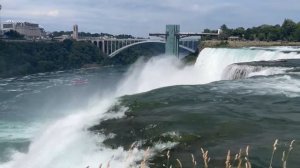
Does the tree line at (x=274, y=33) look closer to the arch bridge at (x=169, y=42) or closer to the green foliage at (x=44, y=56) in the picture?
the arch bridge at (x=169, y=42)

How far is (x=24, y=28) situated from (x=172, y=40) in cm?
9020

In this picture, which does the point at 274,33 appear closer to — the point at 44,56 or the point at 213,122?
the point at 213,122

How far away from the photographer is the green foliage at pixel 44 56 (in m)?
80.9

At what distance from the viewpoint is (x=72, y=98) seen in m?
43.9

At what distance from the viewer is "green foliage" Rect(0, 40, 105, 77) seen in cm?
8088

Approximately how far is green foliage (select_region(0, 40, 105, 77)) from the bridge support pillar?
25838 millimetres

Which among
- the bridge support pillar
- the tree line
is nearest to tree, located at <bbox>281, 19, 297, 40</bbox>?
the tree line

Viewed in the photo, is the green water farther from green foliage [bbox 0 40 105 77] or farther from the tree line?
green foliage [bbox 0 40 105 77]

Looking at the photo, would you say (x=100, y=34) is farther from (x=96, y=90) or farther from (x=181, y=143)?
(x=181, y=143)

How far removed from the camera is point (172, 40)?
72.9m

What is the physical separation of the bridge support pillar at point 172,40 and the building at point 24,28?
3210 inches

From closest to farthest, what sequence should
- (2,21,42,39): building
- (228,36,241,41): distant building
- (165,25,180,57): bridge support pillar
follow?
(228,36,241,41): distant building < (165,25,180,57): bridge support pillar < (2,21,42,39): building

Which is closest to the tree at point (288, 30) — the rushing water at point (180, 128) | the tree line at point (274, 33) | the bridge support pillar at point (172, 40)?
the tree line at point (274, 33)

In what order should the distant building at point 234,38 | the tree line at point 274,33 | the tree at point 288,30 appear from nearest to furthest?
the tree line at point 274,33 → the tree at point 288,30 → the distant building at point 234,38
